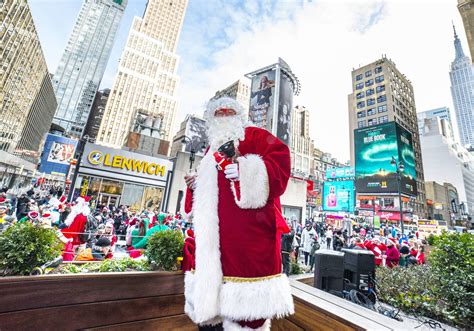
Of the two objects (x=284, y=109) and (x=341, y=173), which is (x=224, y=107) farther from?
(x=341, y=173)

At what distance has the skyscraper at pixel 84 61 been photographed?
106000 mm

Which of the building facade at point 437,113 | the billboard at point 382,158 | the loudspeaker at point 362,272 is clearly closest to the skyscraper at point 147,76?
the billboard at point 382,158

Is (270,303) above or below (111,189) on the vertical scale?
below

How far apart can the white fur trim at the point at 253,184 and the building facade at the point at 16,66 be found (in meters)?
55.3

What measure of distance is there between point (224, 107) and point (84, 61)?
6041 inches

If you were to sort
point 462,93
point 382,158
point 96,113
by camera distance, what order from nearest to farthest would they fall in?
point 382,158 → point 96,113 → point 462,93

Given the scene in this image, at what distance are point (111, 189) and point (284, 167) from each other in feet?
72.2

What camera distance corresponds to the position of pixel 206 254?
4.76 ft

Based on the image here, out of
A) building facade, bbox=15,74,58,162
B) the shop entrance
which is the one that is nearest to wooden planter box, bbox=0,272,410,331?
the shop entrance

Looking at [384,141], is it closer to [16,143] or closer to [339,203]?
[339,203]

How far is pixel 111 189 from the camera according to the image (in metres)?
19.8

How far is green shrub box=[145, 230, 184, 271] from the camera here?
275 centimetres

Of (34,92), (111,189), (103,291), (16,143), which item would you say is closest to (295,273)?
(103,291)

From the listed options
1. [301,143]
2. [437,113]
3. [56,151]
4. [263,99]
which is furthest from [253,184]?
[437,113]
